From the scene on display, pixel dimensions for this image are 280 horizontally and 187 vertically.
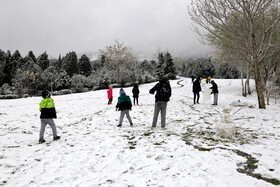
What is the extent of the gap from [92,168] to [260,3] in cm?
1078

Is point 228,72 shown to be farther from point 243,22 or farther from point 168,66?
point 243,22

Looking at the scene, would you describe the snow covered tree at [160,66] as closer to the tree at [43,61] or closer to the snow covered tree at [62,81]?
the snow covered tree at [62,81]

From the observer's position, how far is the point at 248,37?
362 inches

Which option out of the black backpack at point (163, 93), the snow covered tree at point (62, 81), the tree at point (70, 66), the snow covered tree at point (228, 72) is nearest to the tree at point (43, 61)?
the tree at point (70, 66)

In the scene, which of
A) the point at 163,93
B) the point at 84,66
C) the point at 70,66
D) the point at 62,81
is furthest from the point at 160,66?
the point at 163,93

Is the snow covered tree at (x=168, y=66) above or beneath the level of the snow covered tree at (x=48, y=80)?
above

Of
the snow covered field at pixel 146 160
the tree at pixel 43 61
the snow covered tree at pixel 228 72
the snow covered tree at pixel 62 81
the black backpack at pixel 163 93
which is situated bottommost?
the snow covered field at pixel 146 160

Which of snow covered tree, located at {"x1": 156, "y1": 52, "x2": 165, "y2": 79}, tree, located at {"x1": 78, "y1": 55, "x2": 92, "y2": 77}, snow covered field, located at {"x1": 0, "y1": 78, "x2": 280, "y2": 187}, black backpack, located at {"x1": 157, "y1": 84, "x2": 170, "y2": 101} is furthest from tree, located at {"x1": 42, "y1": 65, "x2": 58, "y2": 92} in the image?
black backpack, located at {"x1": 157, "y1": 84, "x2": 170, "y2": 101}

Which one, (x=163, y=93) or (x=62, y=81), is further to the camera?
(x=62, y=81)

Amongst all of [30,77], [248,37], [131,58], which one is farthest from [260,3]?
[30,77]

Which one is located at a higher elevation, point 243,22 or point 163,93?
point 243,22

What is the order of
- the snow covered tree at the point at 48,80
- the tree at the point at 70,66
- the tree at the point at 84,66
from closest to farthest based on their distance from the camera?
the snow covered tree at the point at 48,80 → the tree at the point at 70,66 → the tree at the point at 84,66

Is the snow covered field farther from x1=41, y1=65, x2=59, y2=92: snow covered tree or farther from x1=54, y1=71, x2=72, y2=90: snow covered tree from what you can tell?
x1=41, y1=65, x2=59, y2=92: snow covered tree

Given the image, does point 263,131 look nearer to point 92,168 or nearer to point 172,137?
point 172,137
